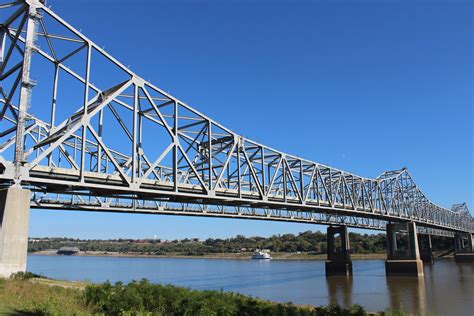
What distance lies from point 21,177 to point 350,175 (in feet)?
242

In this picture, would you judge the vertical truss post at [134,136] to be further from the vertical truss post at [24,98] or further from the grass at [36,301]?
the grass at [36,301]

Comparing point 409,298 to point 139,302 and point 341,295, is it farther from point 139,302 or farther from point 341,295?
point 139,302

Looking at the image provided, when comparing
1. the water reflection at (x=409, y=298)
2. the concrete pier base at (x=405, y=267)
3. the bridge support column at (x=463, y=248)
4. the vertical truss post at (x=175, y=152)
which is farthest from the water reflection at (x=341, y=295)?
the bridge support column at (x=463, y=248)

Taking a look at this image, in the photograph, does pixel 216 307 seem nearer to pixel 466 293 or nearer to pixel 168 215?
pixel 168 215

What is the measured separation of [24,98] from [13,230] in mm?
8439

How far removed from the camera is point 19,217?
24516mm

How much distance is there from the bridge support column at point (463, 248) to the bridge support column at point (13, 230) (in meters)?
130

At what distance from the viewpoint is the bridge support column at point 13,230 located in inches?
938

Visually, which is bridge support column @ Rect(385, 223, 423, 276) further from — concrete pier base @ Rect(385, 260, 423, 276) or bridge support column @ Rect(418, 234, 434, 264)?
bridge support column @ Rect(418, 234, 434, 264)

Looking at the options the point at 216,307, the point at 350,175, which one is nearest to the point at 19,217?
the point at 216,307

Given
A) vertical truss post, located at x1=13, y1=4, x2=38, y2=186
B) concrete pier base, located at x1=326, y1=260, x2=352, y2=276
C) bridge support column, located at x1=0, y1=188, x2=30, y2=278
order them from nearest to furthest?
bridge support column, located at x1=0, y1=188, x2=30, y2=278, vertical truss post, located at x1=13, y1=4, x2=38, y2=186, concrete pier base, located at x1=326, y1=260, x2=352, y2=276

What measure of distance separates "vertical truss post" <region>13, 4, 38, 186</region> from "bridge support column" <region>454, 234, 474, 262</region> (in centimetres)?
13006

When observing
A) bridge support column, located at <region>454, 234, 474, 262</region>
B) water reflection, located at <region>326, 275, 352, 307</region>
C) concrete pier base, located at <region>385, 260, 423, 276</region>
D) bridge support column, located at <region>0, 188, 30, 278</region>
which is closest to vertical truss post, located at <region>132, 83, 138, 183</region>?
bridge support column, located at <region>0, 188, 30, 278</region>

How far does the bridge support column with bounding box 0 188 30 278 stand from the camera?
23.8m
